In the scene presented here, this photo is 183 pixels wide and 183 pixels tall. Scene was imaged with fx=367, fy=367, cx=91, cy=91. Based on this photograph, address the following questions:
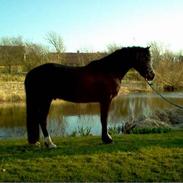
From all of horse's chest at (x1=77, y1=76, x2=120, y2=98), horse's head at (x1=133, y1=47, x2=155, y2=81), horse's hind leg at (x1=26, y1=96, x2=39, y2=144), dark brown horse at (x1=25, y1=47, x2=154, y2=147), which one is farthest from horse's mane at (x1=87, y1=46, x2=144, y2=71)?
horse's hind leg at (x1=26, y1=96, x2=39, y2=144)

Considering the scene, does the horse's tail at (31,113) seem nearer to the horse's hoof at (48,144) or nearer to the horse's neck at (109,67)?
the horse's hoof at (48,144)

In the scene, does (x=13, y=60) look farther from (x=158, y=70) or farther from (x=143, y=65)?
(x=143, y=65)

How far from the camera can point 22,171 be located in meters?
6.69

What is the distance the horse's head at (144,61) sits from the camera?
338 inches

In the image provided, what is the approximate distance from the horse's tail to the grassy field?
0.31 meters

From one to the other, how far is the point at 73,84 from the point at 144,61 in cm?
174

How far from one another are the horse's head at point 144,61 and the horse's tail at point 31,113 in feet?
8.35

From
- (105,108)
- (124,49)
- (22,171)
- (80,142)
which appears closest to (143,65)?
(124,49)

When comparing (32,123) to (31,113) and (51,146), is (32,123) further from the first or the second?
(51,146)

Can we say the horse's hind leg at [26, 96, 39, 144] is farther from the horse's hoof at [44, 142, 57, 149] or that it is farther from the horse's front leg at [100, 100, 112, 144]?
the horse's front leg at [100, 100, 112, 144]

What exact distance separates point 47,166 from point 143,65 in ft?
11.0

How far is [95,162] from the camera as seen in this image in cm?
712

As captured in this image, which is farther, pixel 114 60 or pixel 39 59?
pixel 39 59

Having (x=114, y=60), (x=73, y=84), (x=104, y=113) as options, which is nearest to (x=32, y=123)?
(x=73, y=84)
